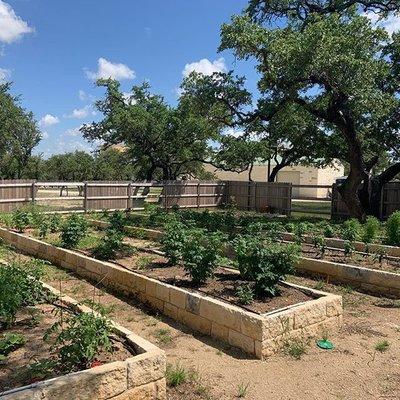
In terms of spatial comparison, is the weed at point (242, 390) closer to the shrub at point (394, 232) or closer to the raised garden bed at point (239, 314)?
the raised garden bed at point (239, 314)

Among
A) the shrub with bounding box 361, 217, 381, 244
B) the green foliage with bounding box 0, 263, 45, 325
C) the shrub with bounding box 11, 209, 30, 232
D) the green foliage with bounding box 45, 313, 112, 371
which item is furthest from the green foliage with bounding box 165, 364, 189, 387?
the shrub with bounding box 11, 209, 30, 232

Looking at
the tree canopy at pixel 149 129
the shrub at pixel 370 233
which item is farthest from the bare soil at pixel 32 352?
the tree canopy at pixel 149 129

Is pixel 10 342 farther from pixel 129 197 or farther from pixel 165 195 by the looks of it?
pixel 165 195

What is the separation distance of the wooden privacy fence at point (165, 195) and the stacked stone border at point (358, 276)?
11.6 meters

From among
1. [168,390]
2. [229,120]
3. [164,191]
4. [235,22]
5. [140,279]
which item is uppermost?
[235,22]

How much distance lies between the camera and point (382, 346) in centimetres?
493

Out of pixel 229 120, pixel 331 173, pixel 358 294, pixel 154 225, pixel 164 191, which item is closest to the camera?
pixel 358 294

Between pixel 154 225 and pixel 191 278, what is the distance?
6.49m

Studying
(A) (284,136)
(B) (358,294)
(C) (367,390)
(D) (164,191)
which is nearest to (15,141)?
(D) (164,191)

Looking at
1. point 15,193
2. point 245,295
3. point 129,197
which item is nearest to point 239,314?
point 245,295

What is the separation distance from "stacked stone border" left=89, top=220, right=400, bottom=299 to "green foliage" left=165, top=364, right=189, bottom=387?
3922 millimetres

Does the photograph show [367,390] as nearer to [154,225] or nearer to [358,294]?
[358,294]

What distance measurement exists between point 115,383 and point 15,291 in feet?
5.95

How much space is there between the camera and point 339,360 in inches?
181
